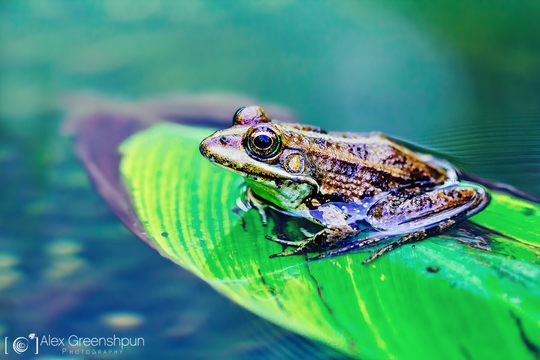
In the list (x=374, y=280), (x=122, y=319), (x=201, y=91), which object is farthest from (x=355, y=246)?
(x=201, y=91)

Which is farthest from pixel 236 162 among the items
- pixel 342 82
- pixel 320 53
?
pixel 320 53

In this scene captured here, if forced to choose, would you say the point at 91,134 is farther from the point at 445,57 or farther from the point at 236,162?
the point at 445,57

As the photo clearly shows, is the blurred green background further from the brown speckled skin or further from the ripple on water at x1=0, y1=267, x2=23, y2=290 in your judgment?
the brown speckled skin

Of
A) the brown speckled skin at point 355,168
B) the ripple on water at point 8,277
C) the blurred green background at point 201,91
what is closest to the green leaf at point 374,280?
the blurred green background at point 201,91

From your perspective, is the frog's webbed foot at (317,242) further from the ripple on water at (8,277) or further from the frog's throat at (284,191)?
the ripple on water at (8,277)

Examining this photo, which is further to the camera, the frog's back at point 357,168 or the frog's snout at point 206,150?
the frog's back at point 357,168
